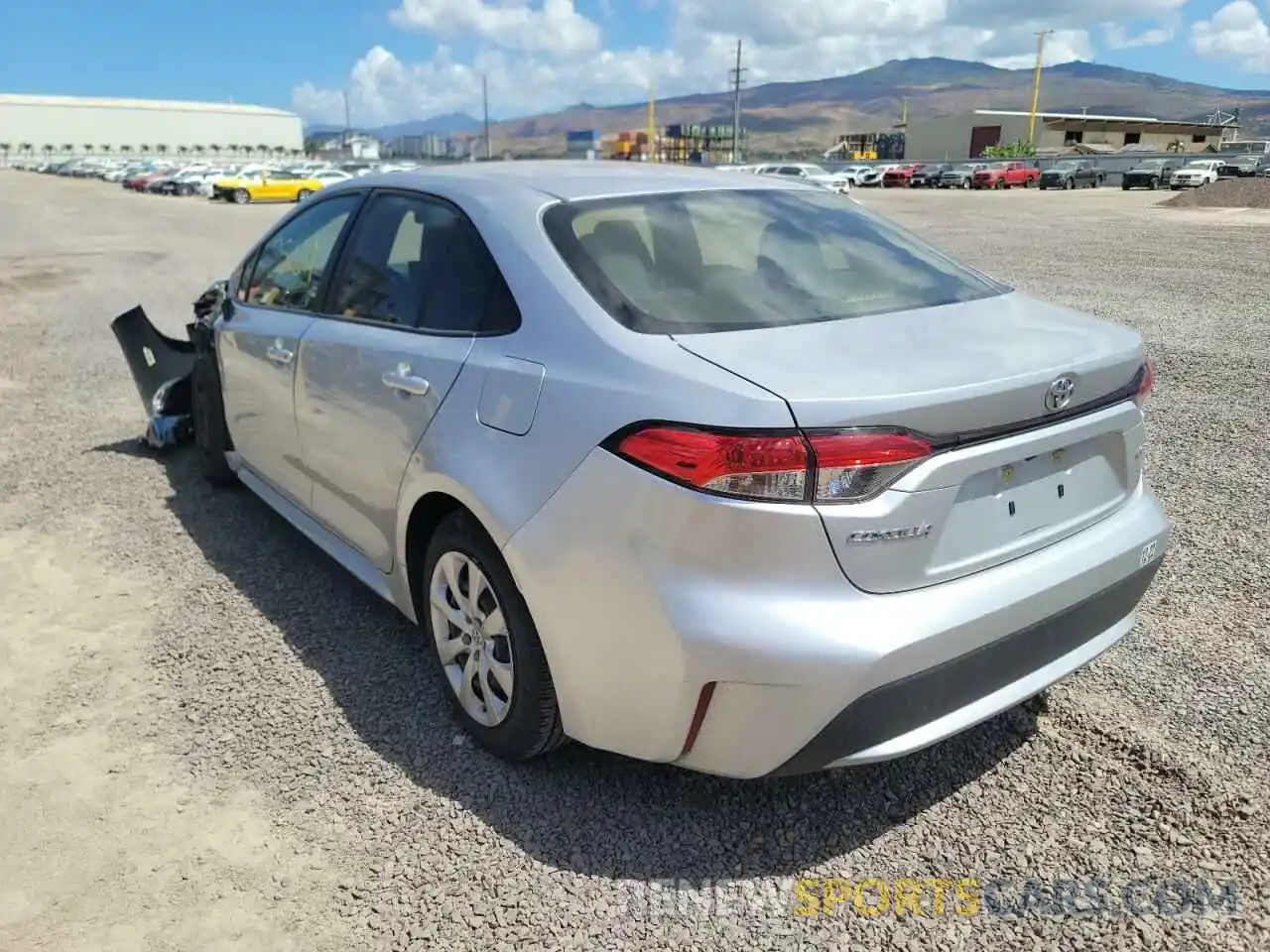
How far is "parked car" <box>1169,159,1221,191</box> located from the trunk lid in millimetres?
46299

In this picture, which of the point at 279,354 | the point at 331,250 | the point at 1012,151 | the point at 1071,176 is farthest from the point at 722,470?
the point at 1012,151

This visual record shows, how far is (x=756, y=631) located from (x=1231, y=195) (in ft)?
110

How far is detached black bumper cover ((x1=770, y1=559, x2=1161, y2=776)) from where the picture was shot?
215cm

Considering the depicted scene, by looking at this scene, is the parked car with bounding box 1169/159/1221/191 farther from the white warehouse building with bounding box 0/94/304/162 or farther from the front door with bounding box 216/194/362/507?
the white warehouse building with bounding box 0/94/304/162

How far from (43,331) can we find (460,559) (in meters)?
9.72

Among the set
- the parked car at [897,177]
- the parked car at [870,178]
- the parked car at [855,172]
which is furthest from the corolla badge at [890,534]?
the parked car at [870,178]

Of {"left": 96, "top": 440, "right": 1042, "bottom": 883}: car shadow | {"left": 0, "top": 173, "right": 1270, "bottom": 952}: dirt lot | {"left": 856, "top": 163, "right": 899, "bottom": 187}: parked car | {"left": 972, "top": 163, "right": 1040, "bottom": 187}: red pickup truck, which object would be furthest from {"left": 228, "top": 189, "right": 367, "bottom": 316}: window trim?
{"left": 856, "top": 163, "right": 899, "bottom": 187}: parked car

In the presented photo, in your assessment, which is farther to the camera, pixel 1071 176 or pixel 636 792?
pixel 1071 176

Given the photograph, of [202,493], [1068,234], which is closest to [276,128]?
[1068,234]

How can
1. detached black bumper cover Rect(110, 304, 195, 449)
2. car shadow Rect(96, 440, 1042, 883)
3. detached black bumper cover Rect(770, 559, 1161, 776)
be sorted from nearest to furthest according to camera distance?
detached black bumper cover Rect(770, 559, 1161, 776), car shadow Rect(96, 440, 1042, 883), detached black bumper cover Rect(110, 304, 195, 449)

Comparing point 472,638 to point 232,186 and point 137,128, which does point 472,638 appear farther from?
point 137,128

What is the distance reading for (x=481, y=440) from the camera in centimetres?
261

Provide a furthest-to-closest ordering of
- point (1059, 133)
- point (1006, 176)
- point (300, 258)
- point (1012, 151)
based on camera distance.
Result: point (1059, 133) → point (1012, 151) → point (1006, 176) → point (300, 258)

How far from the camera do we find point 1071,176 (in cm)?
4881
